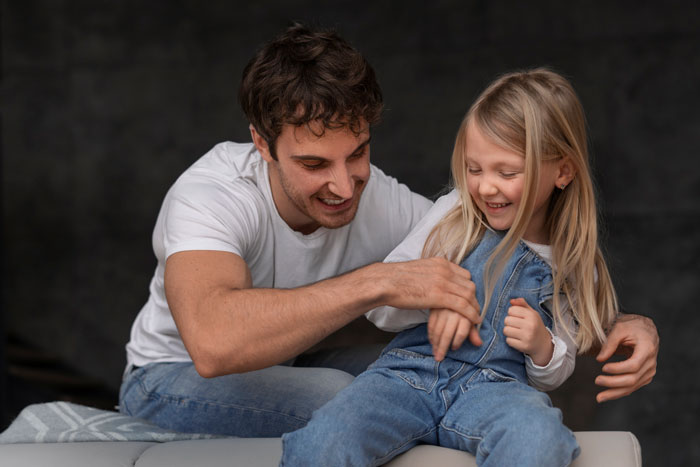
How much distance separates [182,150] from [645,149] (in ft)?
8.47

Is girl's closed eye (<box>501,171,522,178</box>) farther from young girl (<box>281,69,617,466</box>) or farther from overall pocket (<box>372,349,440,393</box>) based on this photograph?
overall pocket (<box>372,349,440,393</box>)

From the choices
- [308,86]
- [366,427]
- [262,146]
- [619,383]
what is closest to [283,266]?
[262,146]

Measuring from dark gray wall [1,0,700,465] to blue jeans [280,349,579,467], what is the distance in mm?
1935

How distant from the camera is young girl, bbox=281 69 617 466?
1521 millimetres

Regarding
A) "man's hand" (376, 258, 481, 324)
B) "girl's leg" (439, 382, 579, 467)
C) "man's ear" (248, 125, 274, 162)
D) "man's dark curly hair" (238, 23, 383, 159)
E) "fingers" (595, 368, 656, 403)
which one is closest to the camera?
"girl's leg" (439, 382, 579, 467)

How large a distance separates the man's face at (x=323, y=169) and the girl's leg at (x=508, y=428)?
60cm

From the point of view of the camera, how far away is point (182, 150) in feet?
15.6

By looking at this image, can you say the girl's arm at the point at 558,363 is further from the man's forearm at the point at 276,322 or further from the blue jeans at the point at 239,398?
the blue jeans at the point at 239,398

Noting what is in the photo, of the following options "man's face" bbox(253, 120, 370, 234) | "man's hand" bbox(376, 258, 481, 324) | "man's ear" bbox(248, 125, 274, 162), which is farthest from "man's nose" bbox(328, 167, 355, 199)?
"man's hand" bbox(376, 258, 481, 324)

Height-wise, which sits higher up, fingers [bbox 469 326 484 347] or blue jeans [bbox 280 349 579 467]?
fingers [bbox 469 326 484 347]

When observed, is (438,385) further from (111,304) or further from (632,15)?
(111,304)

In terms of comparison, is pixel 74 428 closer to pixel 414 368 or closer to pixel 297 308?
pixel 297 308

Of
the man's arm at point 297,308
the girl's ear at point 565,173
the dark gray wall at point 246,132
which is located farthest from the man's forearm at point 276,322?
the dark gray wall at point 246,132

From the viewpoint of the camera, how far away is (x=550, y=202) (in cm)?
189
